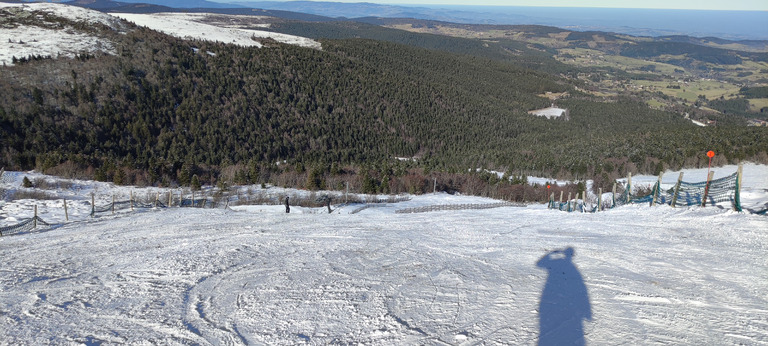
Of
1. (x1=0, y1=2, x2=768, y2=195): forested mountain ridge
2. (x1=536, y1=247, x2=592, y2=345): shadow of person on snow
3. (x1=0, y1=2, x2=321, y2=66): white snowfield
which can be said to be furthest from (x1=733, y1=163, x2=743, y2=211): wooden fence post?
(x1=0, y1=2, x2=321, y2=66): white snowfield

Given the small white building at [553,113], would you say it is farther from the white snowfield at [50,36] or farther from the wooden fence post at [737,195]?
the wooden fence post at [737,195]

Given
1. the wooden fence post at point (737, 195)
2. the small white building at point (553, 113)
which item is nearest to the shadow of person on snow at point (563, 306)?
the wooden fence post at point (737, 195)

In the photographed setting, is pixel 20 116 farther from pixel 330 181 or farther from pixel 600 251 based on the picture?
pixel 600 251

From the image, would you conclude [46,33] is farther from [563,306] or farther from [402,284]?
[563,306]

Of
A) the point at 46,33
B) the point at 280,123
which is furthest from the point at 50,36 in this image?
the point at 280,123

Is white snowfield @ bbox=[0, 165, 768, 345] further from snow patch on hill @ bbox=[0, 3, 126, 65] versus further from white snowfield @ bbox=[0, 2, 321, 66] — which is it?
snow patch on hill @ bbox=[0, 3, 126, 65]
